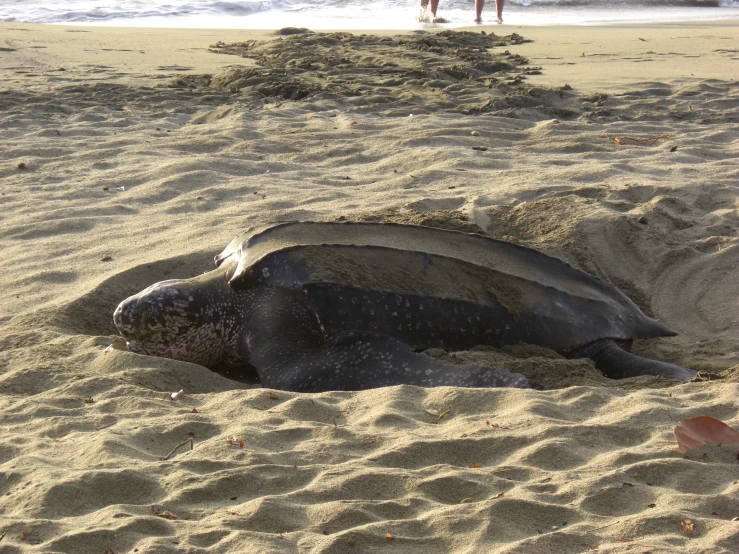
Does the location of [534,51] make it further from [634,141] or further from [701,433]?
[701,433]

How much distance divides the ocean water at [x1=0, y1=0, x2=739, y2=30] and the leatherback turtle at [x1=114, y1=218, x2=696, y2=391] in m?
8.47


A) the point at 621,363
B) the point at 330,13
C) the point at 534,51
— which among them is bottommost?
the point at 621,363

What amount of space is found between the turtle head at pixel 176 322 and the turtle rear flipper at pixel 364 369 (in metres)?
0.31

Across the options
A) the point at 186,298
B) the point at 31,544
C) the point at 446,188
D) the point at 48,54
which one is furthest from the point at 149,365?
the point at 48,54

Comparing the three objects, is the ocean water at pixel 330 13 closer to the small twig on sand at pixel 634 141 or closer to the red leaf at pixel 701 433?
the small twig on sand at pixel 634 141

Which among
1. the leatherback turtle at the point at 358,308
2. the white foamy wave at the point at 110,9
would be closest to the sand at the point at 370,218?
the leatherback turtle at the point at 358,308

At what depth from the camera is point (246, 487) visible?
5.71ft

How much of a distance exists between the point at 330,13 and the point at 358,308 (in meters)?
11.1

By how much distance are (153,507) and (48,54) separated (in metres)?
7.54

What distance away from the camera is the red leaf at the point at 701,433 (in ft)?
6.07

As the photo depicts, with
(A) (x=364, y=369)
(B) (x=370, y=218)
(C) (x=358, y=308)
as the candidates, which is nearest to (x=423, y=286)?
Result: (C) (x=358, y=308)

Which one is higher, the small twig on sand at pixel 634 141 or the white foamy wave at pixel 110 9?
the white foamy wave at pixel 110 9

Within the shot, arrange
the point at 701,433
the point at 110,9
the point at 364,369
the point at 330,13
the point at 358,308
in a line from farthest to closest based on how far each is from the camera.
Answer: the point at 330,13 < the point at 110,9 < the point at 358,308 < the point at 364,369 < the point at 701,433

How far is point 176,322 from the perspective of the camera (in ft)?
9.07
